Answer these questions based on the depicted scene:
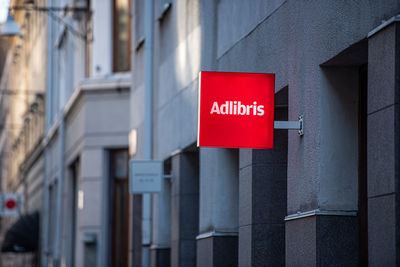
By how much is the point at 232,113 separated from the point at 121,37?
53.8 feet

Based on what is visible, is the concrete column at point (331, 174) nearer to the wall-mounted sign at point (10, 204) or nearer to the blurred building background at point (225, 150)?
the blurred building background at point (225, 150)

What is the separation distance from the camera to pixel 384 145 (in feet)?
28.3

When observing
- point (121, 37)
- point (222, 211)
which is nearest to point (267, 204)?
point (222, 211)

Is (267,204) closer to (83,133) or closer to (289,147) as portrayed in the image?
(289,147)

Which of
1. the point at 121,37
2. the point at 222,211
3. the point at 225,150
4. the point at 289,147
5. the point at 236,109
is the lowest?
the point at 222,211

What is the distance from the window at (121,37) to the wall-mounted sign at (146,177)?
845 centimetres

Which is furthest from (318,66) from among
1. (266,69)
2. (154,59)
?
(154,59)

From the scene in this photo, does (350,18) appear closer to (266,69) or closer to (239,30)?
(266,69)

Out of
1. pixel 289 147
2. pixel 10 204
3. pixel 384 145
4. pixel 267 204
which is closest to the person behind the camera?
pixel 384 145

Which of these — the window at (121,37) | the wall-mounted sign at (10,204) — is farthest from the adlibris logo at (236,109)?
the wall-mounted sign at (10,204)

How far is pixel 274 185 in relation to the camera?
42.2 ft

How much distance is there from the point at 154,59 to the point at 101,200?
257 inches

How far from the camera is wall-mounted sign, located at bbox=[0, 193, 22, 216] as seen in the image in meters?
37.7

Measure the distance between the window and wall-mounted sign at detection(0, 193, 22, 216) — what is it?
42.9 ft
